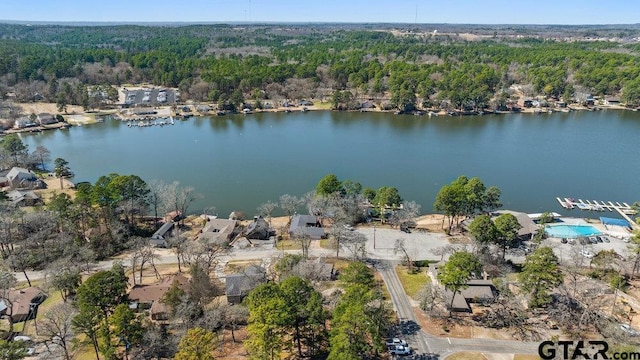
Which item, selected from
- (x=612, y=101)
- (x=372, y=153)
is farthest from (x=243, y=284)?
(x=612, y=101)

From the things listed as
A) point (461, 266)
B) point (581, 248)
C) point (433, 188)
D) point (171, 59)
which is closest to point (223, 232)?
point (461, 266)

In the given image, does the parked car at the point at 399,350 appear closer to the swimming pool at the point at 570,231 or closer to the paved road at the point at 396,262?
the paved road at the point at 396,262

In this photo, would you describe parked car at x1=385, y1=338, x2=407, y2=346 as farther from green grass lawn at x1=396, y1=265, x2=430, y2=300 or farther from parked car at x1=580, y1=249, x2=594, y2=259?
A: parked car at x1=580, y1=249, x2=594, y2=259

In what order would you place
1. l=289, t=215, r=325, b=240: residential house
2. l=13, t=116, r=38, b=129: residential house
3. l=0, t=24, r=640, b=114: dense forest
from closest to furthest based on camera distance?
l=289, t=215, r=325, b=240: residential house < l=13, t=116, r=38, b=129: residential house < l=0, t=24, r=640, b=114: dense forest

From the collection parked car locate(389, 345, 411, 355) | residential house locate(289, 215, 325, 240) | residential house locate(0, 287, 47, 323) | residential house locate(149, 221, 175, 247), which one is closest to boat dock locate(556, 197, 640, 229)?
residential house locate(289, 215, 325, 240)

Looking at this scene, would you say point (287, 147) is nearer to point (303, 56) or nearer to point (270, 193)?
point (270, 193)

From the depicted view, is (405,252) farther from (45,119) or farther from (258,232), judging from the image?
(45,119)
